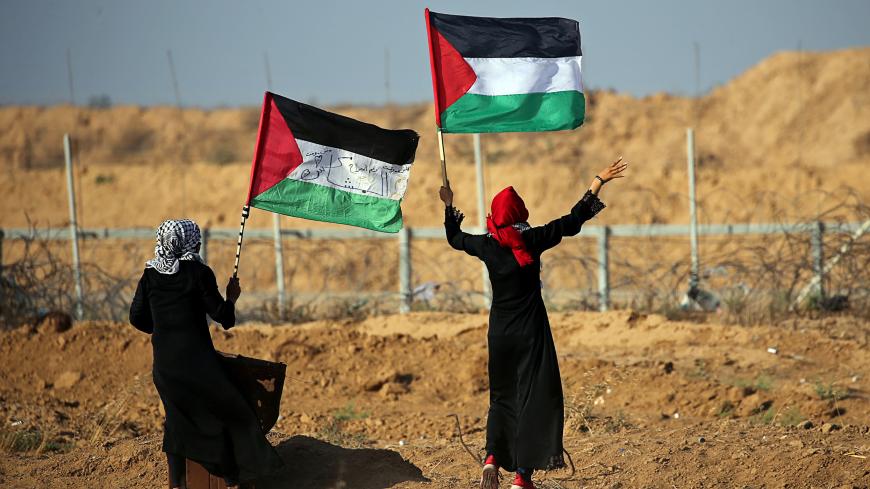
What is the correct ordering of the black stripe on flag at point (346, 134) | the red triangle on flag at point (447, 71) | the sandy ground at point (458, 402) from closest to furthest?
the sandy ground at point (458, 402) → the black stripe on flag at point (346, 134) → the red triangle on flag at point (447, 71)

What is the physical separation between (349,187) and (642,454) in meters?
2.36

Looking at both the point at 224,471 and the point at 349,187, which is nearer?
the point at 224,471

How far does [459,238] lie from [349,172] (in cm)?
108

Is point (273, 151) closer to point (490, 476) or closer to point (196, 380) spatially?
point (196, 380)

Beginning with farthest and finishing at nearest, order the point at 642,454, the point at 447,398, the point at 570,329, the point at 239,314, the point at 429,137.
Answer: the point at 429,137 → the point at 239,314 → the point at 570,329 → the point at 447,398 → the point at 642,454

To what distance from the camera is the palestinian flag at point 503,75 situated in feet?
22.9

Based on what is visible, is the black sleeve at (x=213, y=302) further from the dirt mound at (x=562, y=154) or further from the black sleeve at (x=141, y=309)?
the dirt mound at (x=562, y=154)

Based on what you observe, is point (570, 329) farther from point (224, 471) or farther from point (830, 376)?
point (224, 471)

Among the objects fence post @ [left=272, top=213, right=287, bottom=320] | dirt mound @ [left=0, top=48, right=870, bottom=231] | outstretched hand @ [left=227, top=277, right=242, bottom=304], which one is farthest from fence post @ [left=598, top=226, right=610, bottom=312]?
dirt mound @ [left=0, top=48, right=870, bottom=231]

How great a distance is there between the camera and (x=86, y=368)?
35.9ft

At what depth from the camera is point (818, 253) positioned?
1244cm

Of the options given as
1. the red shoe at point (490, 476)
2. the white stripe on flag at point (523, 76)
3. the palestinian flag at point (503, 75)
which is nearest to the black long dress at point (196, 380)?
the red shoe at point (490, 476)

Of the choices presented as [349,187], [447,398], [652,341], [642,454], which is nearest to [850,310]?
[652,341]

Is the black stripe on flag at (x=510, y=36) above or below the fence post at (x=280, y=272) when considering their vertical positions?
above
